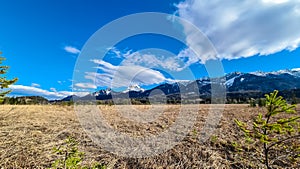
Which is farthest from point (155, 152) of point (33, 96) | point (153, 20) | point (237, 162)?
point (33, 96)


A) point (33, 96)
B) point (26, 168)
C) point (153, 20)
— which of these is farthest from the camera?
point (33, 96)

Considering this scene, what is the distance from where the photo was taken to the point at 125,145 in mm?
5703

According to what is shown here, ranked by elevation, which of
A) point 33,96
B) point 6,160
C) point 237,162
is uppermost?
point 33,96

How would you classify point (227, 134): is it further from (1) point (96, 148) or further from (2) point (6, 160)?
(2) point (6, 160)

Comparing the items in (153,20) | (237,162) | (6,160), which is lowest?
(237,162)

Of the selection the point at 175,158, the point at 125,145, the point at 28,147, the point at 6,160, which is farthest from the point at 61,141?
the point at 175,158

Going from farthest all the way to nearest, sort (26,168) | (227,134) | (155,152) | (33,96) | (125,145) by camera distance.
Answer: (33,96)
(227,134)
(125,145)
(155,152)
(26,168)

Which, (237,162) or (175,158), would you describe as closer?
(237,162)

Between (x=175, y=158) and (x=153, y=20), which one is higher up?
(x=153, y=20)

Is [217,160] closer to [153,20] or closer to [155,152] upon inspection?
[155,152]

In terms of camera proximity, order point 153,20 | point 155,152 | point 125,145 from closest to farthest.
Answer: point 155,152, point 125,145, point 153,20

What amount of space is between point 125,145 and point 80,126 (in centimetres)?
263

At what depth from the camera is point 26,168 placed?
169 inches

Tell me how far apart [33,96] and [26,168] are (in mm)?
36028
